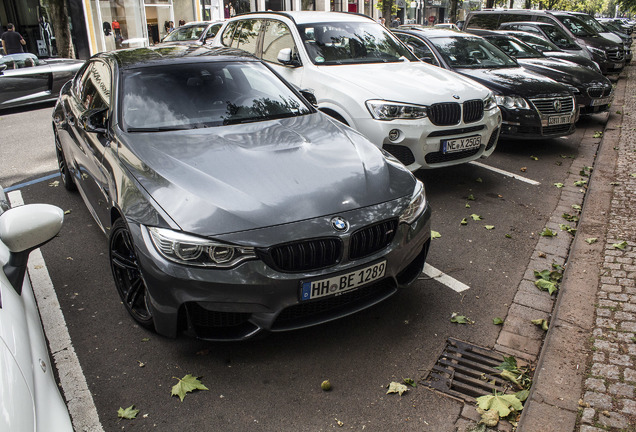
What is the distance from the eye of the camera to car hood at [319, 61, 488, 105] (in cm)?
596

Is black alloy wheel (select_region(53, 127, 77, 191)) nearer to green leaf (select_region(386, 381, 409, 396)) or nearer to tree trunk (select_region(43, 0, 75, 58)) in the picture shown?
green leaf (select_region(386, 381, 409, 396))

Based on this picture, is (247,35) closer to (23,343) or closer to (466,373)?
(466,373)

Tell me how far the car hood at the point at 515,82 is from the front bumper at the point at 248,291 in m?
5.52

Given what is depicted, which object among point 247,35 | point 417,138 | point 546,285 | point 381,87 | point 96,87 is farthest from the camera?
point 247,35

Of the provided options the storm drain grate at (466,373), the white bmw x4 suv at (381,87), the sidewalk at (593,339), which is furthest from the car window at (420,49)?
the storm drain grate at (466,373)

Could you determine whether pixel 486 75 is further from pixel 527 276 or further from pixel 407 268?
pixel 407 268

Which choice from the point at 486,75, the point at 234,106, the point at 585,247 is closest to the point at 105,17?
the point at 486,75

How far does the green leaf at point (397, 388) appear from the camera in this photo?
122 inches

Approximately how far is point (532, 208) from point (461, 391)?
135 inches

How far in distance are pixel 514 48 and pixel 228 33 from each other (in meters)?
5.70

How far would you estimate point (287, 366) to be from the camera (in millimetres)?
3340

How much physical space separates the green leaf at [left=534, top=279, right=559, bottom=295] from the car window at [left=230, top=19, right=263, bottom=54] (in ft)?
16.6

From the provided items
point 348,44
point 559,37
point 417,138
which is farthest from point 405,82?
point 559,37

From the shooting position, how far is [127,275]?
3.73 metres
